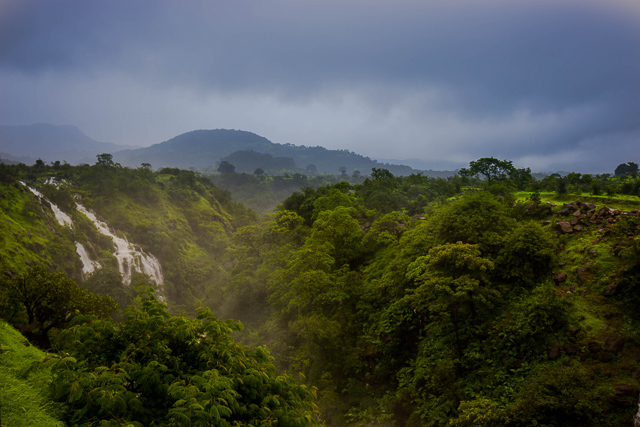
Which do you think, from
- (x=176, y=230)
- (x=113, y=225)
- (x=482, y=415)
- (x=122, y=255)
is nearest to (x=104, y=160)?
(x=113, y=225)

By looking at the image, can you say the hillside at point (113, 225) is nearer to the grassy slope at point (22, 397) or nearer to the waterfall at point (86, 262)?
the waterfall at point (86, 262)

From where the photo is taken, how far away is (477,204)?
15.8m

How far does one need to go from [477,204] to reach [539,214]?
3.75 meters

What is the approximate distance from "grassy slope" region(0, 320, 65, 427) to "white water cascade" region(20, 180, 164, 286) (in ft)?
142

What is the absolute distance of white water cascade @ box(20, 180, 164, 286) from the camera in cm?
4247

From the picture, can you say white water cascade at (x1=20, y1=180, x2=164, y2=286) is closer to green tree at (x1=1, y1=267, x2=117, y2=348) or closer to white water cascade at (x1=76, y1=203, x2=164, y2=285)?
white water cascade at (x1=76, y1=203, x2=164, y2=285)

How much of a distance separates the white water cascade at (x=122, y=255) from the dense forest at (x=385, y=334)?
13.6 m

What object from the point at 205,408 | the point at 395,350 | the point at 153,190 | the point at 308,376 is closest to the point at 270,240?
the point at 308,376

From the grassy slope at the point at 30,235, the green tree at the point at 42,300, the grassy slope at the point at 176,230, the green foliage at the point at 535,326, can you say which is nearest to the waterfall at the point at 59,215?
the grassy slope at the point at 30,235

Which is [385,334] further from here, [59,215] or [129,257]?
[59,215]

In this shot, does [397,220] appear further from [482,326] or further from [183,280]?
[183,280]

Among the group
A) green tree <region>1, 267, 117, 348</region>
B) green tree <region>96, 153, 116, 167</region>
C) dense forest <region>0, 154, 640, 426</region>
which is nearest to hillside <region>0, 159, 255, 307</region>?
green tree <region>96, 153, 116, 167</region>

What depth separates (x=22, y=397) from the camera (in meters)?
4.78

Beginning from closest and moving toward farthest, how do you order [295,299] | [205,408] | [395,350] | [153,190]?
[205,408], [395,350], [295,299], [153,190]
